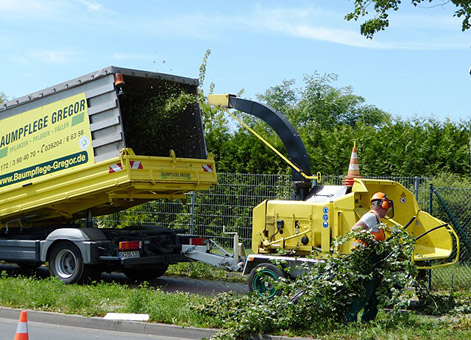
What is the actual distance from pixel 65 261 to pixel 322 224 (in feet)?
16.2

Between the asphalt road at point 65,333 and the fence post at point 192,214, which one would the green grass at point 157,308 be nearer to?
the asphalt road at point 65,333

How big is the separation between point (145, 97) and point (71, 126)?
4.68ft

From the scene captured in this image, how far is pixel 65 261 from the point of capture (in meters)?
12.4

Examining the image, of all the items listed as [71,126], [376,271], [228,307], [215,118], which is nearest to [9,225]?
[71,126]

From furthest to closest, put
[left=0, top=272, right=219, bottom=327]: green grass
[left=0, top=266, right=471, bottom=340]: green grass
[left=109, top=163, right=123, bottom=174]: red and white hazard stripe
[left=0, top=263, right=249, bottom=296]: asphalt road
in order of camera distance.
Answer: [left=0, top=263, right=249, bottom=296]: asphalt road, [left=109, top=163, right=123, bottom=174]: red and white hazard stripe, [left=0, top=272, right=219, bottom=327]: green grass, [left=0, top=266, right=471, bottom=340]: green grass

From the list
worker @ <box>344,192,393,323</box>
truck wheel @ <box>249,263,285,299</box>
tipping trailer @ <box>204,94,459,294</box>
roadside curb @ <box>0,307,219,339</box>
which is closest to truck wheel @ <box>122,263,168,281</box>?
tipping trailer @ <box>204,94,459,294</box>

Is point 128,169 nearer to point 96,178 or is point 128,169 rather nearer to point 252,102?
point 96,178

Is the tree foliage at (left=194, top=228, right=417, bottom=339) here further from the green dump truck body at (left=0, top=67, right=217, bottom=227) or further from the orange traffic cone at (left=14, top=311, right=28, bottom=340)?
the green dump truck body at (left=0, top=67, right=217, bottom=227)

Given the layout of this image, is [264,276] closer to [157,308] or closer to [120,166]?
[157,308]

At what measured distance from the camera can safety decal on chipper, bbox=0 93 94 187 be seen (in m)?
11.9

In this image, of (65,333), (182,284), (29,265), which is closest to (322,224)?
(182,284)

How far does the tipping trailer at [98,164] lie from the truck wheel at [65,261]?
0.02 meters

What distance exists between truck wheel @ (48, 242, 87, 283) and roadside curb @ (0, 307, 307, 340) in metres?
2.58

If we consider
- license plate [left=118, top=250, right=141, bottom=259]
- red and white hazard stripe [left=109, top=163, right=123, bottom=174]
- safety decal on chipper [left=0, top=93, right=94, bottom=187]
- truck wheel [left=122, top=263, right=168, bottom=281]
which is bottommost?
truck wheel [left=122, top=263, right=168, bottom=281]
